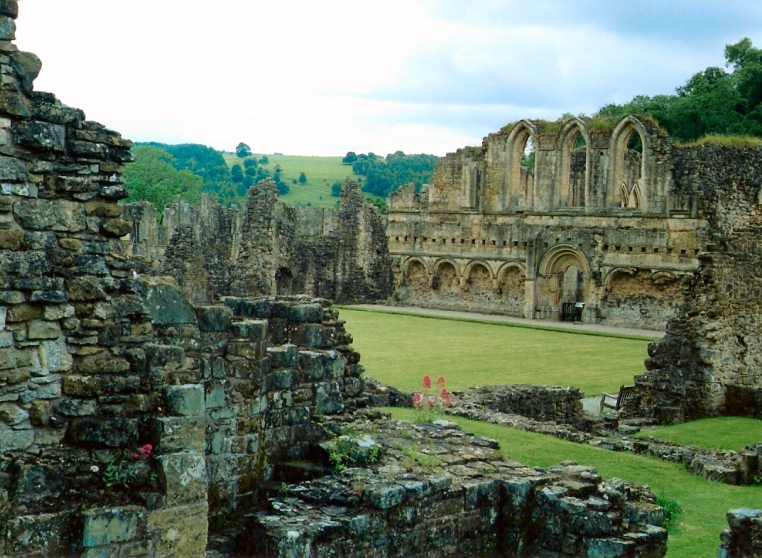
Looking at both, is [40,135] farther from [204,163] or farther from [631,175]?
[204,163]

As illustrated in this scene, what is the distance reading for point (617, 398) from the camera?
64.3 ft

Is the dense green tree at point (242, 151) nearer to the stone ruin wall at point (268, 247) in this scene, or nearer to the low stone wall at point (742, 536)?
the stone ruin wall at point (268, 247)

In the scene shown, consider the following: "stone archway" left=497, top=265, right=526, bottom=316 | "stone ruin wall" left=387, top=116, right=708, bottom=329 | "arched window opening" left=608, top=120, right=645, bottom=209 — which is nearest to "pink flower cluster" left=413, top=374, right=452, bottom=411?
"stone ruin wall" left=387, top=116, right=708, bottom=329

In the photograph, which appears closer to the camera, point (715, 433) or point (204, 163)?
point (715, 433)

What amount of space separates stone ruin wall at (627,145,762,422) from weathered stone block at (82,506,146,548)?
12970 mm

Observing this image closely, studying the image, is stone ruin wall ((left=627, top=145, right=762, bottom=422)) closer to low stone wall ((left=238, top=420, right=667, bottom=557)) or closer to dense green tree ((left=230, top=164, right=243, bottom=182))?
low stone wall ((left=238, top=420, right=667, bottom=557))

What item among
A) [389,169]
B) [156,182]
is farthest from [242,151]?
[156,182]

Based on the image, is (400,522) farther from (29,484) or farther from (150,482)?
(29,484)

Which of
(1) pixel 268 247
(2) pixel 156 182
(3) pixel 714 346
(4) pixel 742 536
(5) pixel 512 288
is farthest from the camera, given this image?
(2) pixel 156 182

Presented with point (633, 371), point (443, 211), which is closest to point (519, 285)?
point (443, 211)

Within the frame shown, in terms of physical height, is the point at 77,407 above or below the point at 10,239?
below

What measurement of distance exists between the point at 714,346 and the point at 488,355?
8089 mm

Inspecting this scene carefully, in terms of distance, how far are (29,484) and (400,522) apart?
317 cm

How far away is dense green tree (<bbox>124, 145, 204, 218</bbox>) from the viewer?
77.4 metres
